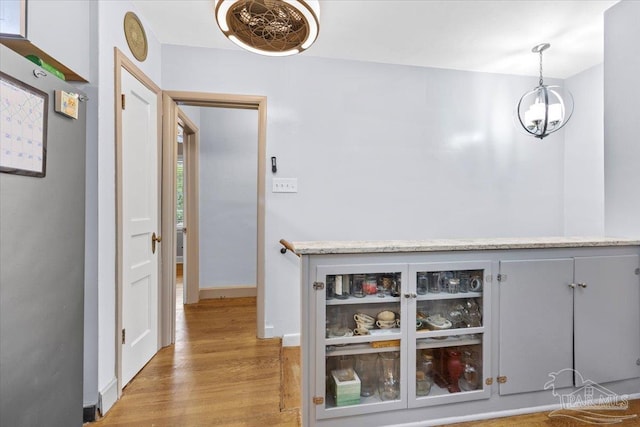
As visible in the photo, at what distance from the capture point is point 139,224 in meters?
2.06

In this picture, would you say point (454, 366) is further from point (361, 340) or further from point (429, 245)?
point (429, 245)

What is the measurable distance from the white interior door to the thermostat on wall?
2.25 feet

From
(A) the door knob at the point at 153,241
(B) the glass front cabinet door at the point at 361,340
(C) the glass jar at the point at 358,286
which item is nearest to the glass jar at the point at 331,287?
(B) the glass front cabinet door at the point at 361,340

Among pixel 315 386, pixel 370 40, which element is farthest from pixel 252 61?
pixel 315 386

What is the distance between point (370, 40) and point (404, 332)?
7.23 feet

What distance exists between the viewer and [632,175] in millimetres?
1982

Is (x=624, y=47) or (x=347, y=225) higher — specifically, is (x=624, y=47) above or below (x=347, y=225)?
above

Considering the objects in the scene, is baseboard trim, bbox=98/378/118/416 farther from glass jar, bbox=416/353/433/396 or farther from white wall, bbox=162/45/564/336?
glass jar, bbox=416/353/433/396

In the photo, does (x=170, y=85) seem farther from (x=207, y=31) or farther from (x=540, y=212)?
(x=540, y=212)

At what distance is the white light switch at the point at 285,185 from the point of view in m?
2.57

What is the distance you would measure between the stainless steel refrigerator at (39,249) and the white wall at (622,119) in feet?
10.4
